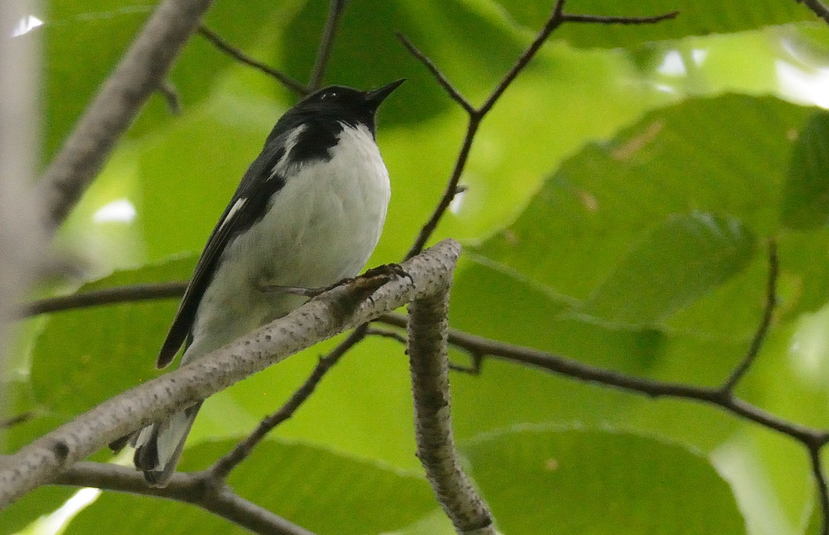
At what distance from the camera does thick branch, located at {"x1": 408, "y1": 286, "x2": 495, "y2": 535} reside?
6.19 feet

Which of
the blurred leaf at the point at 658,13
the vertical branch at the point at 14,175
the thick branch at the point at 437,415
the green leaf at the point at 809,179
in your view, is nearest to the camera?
the vertical branch at the point at 14,175

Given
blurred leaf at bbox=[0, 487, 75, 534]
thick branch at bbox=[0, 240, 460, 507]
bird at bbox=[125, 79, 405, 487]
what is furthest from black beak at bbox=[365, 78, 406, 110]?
blurred leaf at bbox=[0, 487, 75, 534]

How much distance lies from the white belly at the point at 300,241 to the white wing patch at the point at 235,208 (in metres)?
0.06

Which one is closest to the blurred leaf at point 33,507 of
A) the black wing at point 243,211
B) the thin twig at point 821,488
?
the black wing at point 243,211

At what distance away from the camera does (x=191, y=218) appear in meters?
3.23

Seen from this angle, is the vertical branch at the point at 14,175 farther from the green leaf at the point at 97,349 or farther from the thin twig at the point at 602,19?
the green leaf at the point at 97,349

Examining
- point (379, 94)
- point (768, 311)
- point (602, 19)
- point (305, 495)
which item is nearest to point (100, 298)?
point (305, 495)

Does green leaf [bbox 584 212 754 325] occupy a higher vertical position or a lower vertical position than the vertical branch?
lower

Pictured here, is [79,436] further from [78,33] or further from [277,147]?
[277,147]

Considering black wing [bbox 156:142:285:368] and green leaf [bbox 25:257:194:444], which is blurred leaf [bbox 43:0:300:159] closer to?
black wing [bbox 156:142:285:368]

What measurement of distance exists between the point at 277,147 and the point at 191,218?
0.39 metres

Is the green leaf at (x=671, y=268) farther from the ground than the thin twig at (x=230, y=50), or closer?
closer

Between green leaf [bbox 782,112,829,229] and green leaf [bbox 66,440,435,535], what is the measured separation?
101cm

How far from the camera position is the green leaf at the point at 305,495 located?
2.46 metres
